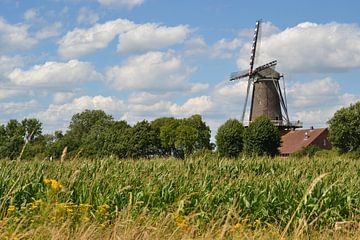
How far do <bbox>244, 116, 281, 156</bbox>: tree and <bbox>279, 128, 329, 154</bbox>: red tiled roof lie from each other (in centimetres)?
1114

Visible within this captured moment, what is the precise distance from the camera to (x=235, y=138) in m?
65.1

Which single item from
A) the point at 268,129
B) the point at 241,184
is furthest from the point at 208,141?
the point at 241,184

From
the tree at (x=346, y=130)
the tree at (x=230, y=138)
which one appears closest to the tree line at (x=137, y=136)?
the tree at (x=230, y=138)

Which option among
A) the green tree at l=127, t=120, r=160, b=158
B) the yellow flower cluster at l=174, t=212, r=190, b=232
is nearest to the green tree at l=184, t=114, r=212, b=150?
the green tree at l=127, t=120, r=160, b=158

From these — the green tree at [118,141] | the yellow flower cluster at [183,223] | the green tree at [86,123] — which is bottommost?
the yellow flower cluster at [183,223]

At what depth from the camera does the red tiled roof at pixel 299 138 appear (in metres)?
74.9

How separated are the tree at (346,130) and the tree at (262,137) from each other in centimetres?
649

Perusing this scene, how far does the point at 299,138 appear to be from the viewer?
252 feet

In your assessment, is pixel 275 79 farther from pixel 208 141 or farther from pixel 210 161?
pixel 210 161

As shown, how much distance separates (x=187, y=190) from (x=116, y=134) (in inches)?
2428

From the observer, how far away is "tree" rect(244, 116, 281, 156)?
61938 mm

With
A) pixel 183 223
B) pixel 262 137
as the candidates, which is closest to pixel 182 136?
pixel 262 137

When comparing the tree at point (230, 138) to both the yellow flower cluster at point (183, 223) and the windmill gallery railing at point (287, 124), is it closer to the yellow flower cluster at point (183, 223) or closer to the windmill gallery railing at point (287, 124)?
the windmill gallery railing at point (287, 124)

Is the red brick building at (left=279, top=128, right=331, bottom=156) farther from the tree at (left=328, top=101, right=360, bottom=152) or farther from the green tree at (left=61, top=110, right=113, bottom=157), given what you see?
the green tree at (left=61, top=110, right=113, bottom=157)
